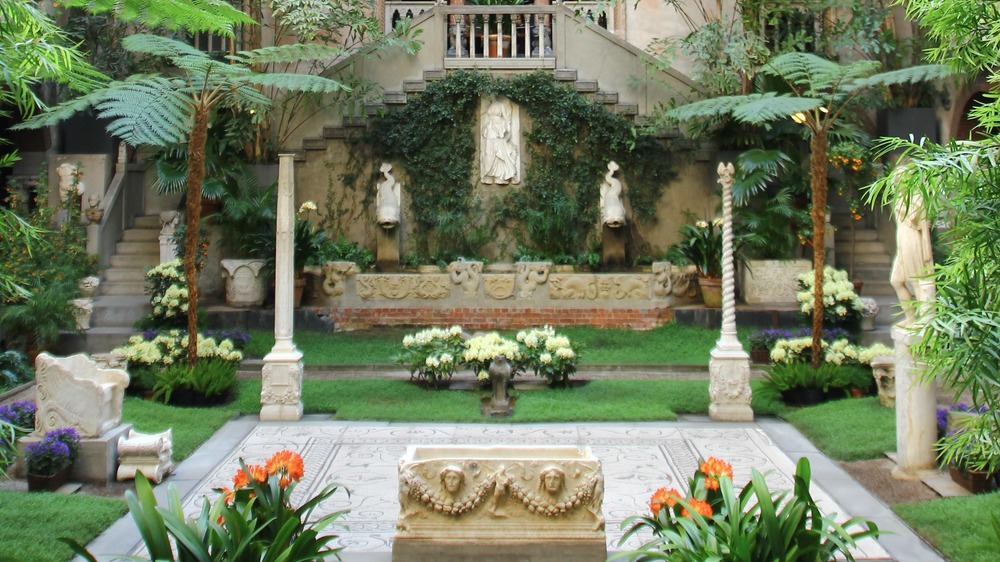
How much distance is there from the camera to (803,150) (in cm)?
1495

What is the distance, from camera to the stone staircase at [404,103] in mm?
15711

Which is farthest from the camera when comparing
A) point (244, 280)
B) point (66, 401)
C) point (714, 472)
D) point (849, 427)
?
point (244, 280)

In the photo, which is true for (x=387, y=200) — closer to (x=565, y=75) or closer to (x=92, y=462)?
(x=565, y=75)

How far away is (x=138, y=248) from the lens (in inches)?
582

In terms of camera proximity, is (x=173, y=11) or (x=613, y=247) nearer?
(x=173, y=11)

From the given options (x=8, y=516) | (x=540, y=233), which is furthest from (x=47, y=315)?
(x=540, y=233)

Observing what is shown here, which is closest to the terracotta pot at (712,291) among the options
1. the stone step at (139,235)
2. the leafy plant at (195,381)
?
the leafy plant at (195,381)

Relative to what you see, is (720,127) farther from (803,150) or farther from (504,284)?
(504,284)

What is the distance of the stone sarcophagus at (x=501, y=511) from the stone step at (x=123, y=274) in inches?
406

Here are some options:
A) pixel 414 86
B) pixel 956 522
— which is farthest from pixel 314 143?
pixel 956 522

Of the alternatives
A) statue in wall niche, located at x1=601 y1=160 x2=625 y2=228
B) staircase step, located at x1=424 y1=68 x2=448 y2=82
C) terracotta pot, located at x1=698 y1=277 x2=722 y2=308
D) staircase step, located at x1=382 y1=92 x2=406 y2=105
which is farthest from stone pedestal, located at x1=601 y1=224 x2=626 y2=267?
staircase step, located at x1=382 y1=92 x2=406 y2=105

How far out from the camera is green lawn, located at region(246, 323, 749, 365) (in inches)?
477

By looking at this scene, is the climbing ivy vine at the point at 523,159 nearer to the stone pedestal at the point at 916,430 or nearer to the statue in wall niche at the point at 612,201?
the statue in wall niche at the point at 612,201

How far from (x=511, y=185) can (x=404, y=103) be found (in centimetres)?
236
